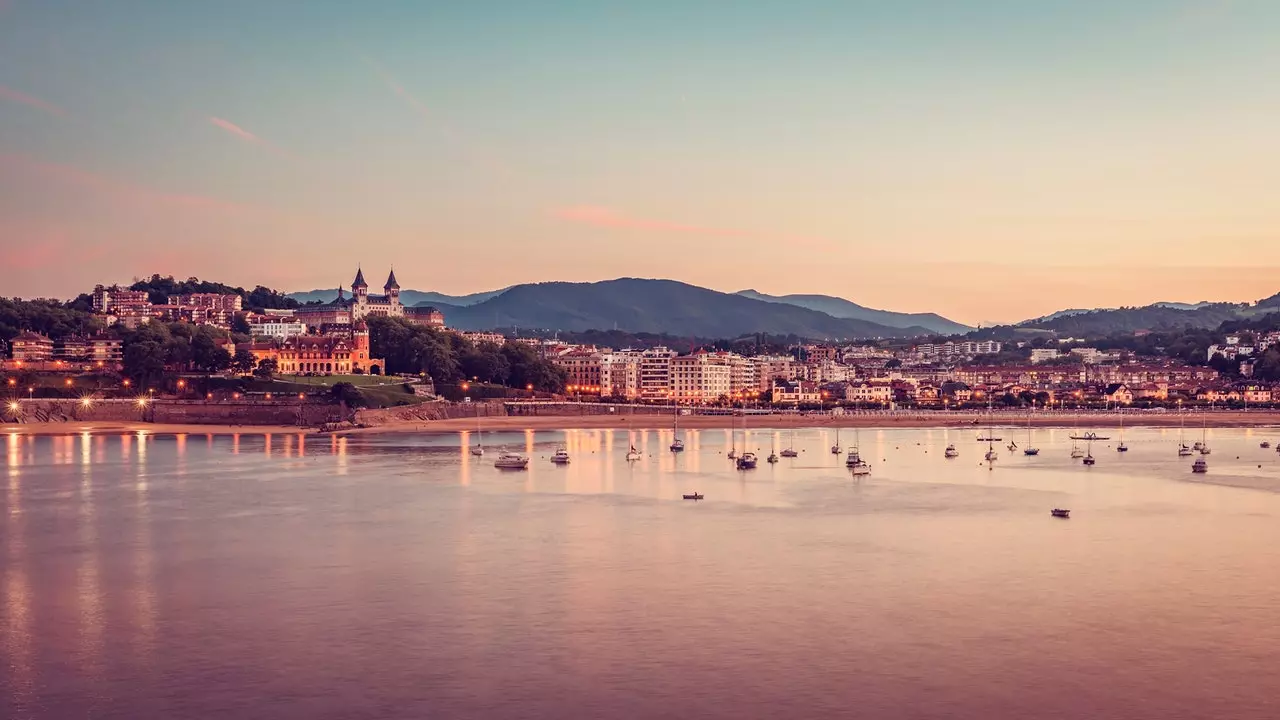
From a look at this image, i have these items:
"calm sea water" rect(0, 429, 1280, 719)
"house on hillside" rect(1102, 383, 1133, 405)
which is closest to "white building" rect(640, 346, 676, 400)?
"house on hillside" rect(1102, 383, 1133, 405)

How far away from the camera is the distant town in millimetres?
103875

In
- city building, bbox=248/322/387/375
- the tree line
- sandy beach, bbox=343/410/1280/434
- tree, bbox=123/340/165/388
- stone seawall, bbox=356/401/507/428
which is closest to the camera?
stone seawall, bbox=356/401/507/428

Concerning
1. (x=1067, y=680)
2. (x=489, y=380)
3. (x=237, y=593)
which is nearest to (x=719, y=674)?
(x=1067, y=680)

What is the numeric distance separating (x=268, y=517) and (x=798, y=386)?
114 meters

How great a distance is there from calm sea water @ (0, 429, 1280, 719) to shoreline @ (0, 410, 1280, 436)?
139 feet

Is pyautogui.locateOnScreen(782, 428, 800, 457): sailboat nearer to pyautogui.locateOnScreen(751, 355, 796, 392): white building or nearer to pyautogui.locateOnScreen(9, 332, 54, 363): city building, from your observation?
pyautogui.locateOnScreen(751, 355, 796, 392): white building

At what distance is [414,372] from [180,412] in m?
27.4

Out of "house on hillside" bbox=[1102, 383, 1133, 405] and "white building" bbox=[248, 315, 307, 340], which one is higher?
"white building" bbox=[248, 315, 307, 340]

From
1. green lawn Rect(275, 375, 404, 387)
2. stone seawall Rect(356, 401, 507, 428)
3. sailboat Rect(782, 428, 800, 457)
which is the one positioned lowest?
sailboat Rect(782, 428, 800, 457)

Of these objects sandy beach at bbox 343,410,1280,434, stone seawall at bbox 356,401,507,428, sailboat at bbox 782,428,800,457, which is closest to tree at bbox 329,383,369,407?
stone seawall at bbox 356,401,507,428

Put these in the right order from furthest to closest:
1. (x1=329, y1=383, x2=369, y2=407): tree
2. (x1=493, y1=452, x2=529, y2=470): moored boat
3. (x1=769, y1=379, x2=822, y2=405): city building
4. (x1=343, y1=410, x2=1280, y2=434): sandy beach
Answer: (x1=769, y1=379, x2=822, y2=405): city building
(x1=343, y1=410, x2=1280, y2=434): sandy beach
(x1=329, y1=383, x2=369, y2=407): tree
(x1=493, y1=452, x2=529, y2=470): moored boat

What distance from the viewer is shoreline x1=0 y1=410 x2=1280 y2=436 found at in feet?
293

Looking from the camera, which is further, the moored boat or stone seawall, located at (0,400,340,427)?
stone seawall, located at (0,400,340,427)

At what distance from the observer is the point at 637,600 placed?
25219mm
